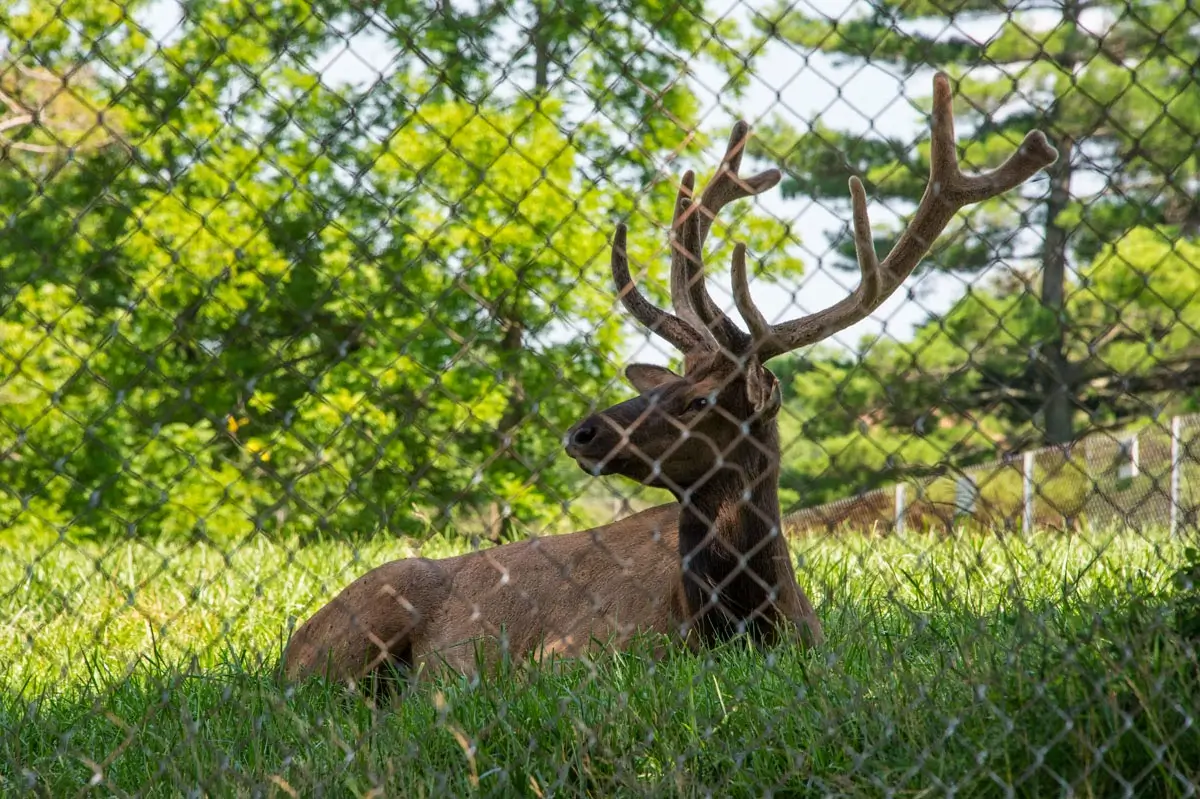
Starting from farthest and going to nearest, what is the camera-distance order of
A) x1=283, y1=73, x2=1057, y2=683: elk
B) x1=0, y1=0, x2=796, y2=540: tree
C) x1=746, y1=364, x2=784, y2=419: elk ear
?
x1=0, y1=0, x2=796, y2=540: tree < x1=746, y1=364, x2=784, y2=419: elk ear < x1=283, y1=73, x2=1057, y2=683: elk

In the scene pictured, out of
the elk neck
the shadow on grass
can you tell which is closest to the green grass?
the shadow on grass

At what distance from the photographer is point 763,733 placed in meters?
3.02

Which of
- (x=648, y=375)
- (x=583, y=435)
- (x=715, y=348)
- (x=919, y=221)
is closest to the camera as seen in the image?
(x=919, y=221)

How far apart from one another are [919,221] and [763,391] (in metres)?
0.85

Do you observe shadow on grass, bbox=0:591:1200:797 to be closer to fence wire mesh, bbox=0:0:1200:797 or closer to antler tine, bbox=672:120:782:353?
fence wire mesh, bbox=0:0:1200:797

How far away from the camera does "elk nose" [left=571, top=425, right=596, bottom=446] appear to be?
175 inches

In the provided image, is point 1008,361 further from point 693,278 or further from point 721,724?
point 721,724

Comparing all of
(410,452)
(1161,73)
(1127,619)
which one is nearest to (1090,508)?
(410,452)

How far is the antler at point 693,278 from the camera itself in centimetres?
398

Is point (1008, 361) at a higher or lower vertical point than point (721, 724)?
higher

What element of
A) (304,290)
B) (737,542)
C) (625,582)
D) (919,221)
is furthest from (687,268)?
(304,290)

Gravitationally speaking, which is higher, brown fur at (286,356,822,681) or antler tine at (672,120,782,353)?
antler tine at (672,120,782,353)

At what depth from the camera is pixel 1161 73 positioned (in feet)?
64.2

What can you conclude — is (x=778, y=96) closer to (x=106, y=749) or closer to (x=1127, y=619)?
(x=1127, y=619)
